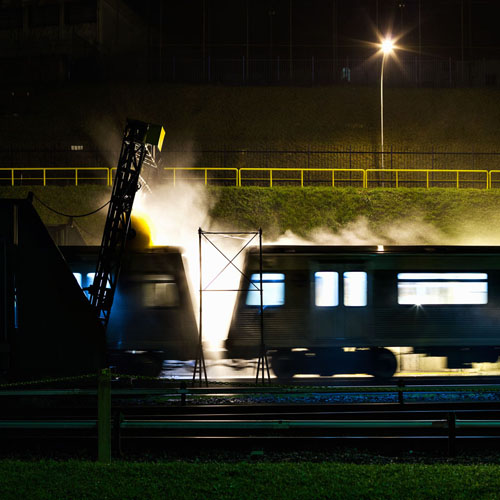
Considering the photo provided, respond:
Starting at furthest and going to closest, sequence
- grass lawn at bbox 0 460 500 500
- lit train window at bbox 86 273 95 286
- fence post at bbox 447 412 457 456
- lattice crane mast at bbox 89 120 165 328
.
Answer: lit train window at bbox 86 273 95 286 < lattice crane mast at bbox 89 120 165 328 < fence post at bbox 447 412 457 456 < grass lawn at bbox 0 460 500 500

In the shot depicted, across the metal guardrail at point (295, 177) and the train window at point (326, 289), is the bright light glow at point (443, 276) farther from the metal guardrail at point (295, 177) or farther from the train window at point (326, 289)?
the metal guardrail at point (295, 177)

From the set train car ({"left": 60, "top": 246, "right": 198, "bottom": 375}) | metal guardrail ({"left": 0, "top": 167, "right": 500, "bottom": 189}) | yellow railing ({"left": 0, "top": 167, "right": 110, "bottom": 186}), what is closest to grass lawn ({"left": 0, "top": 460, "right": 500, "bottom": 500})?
train car ({"left": 60, "top": 246, "right": 198, "bottom": 375})

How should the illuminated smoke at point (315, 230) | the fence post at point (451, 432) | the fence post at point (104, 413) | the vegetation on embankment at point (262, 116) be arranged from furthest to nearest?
the vegetation on embankment at point (262, 116) < the illuminated smoke at point (315, 230) < the fence post at point (451, 432) < the fence post at point (104, 413)

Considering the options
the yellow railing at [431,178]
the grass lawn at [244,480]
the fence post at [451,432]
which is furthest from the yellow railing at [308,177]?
the grass lawn at [244,480]

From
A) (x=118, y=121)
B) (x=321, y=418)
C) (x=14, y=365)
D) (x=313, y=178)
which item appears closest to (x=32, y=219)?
(x=14, y=365)

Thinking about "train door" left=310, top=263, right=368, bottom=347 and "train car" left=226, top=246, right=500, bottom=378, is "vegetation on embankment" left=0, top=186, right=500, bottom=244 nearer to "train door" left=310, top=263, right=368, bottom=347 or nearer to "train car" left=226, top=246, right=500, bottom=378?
"train car" left=226, top=246, right=500, bottom=378

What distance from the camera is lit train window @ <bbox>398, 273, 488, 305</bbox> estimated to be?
1697 cm

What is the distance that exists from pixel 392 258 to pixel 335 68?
1291 inches

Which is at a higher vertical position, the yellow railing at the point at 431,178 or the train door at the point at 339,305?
the yellow railing at the point at 431,178

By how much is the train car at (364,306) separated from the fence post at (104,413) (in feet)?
29.6

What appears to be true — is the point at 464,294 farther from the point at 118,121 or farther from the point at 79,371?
the point at 118,121

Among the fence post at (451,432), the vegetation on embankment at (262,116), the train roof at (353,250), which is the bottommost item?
the fence post at (451,432)

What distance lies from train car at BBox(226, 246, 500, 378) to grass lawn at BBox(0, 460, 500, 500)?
29.3ft

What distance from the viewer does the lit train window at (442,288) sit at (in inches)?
668
